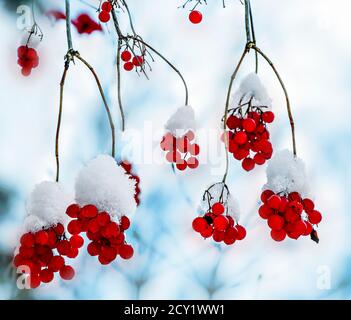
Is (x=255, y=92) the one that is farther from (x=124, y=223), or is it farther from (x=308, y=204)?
(x=124, y=223)

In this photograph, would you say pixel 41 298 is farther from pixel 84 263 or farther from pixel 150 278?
pixel 150 278

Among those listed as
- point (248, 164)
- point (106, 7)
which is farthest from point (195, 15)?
point (248, 164)

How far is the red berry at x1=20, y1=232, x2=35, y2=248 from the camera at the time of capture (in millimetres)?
607

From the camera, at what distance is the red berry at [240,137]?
0.73 metres

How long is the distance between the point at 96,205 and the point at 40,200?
0.33ft

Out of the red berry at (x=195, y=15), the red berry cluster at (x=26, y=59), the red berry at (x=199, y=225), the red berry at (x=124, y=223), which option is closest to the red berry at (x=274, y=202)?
the red berry at (x=199, y=225)

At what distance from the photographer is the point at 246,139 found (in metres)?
0.74

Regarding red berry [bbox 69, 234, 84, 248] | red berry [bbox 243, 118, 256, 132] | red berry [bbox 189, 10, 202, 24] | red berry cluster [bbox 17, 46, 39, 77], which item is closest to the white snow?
red berry [bbox 243, 118, 256, 132]

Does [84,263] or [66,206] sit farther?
[84,263]

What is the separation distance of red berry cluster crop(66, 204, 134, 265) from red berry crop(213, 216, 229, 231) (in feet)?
0.43

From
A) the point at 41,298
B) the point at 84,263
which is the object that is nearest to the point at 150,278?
the point at 84,263

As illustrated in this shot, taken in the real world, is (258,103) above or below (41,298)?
below

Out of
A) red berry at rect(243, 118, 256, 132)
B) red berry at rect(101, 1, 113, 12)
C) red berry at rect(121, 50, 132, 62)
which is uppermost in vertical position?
red berry at rect(121, 50, 132, 62)

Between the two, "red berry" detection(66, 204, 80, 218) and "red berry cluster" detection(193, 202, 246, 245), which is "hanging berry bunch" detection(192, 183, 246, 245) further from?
"red berry" detection(66, 204, 80, 218)
